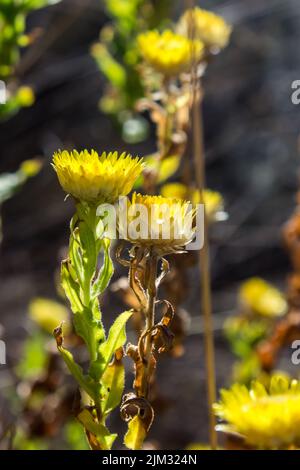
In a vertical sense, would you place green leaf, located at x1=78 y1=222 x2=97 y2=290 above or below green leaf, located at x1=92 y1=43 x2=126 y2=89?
below

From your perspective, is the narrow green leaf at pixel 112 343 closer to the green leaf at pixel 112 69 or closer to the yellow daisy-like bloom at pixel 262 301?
the green leaf at pixel 112 69

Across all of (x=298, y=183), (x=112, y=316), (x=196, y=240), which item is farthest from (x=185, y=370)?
(x=196, y=240)


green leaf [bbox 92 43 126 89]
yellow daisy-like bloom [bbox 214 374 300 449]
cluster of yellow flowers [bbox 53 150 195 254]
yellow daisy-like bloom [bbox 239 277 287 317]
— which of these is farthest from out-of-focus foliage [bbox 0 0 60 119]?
yellow daisy-like bloom [bbox 239 277 287 317]

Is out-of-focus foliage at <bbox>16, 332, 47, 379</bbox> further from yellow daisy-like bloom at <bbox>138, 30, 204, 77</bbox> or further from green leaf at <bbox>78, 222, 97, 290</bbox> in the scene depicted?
green leaf at <bbox>78, 222, 97, 290</bbox>

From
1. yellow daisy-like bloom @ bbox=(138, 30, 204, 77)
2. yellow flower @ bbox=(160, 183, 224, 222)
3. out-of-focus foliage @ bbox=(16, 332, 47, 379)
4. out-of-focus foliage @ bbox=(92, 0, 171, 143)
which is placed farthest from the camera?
out-of-focus foliage @ bbox=(16, 332, 47, 379)

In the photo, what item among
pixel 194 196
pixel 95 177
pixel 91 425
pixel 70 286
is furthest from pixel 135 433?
pixel 194 196
